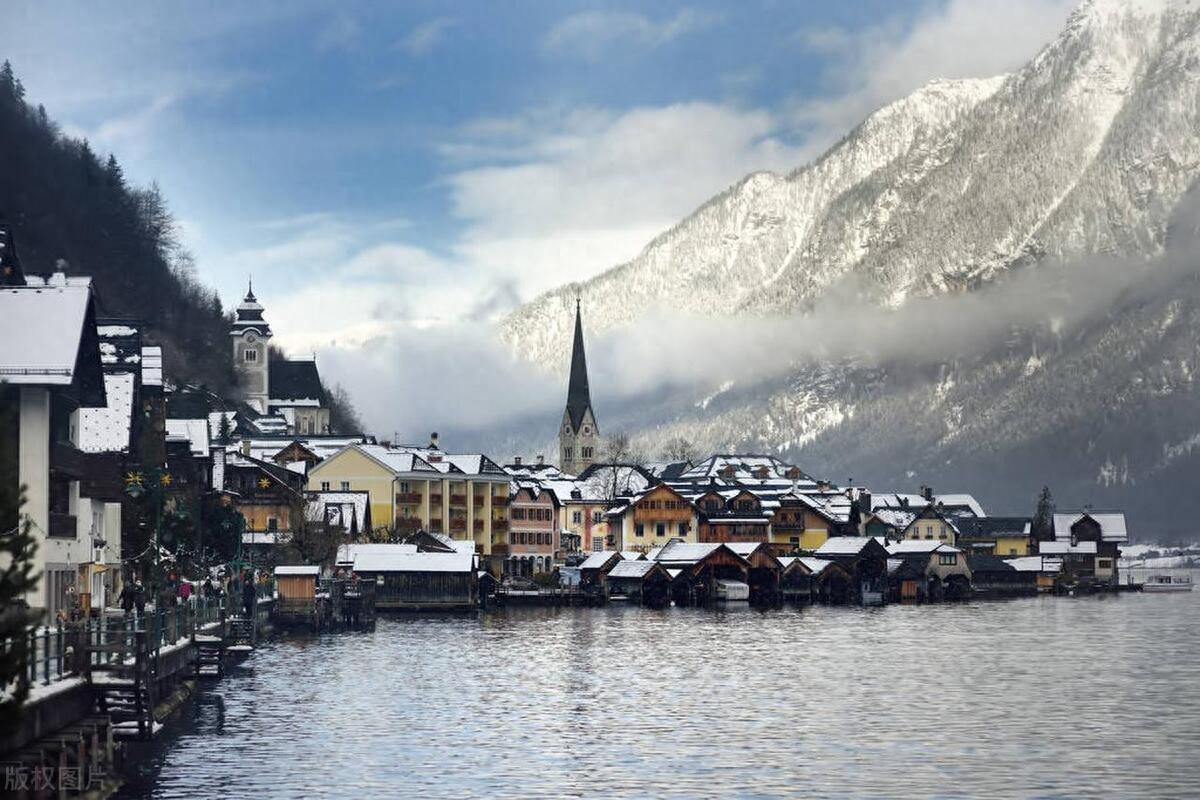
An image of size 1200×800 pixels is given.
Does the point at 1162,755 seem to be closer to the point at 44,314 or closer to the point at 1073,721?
the point at 1073,721

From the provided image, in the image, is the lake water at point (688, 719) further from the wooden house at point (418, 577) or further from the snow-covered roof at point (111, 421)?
the wooden house at point (418, 577)

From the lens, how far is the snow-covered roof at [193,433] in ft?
415

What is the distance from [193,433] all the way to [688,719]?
198ft

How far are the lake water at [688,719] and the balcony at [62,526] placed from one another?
332 inches

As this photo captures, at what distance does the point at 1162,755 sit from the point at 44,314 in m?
41.1

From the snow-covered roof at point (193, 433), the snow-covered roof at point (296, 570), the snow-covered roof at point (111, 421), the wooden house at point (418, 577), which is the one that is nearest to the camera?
the snow-covered roof at point (111, 421)

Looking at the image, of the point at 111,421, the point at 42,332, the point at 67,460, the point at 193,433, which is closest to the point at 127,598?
the point at 67,460

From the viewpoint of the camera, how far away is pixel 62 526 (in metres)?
74.7

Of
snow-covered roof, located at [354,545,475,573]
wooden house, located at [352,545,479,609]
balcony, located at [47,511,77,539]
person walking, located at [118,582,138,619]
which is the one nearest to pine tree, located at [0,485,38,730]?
balcony, located at [47,511,77,539]

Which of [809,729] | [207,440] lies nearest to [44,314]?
[809,729]

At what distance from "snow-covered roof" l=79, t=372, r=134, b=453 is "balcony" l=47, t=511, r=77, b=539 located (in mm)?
10511

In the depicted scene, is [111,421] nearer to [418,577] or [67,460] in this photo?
[67,460]

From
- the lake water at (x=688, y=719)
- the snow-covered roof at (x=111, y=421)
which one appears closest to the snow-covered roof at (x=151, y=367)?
the lake water at (x=688, y=719)

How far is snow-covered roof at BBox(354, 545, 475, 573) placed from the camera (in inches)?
6732
